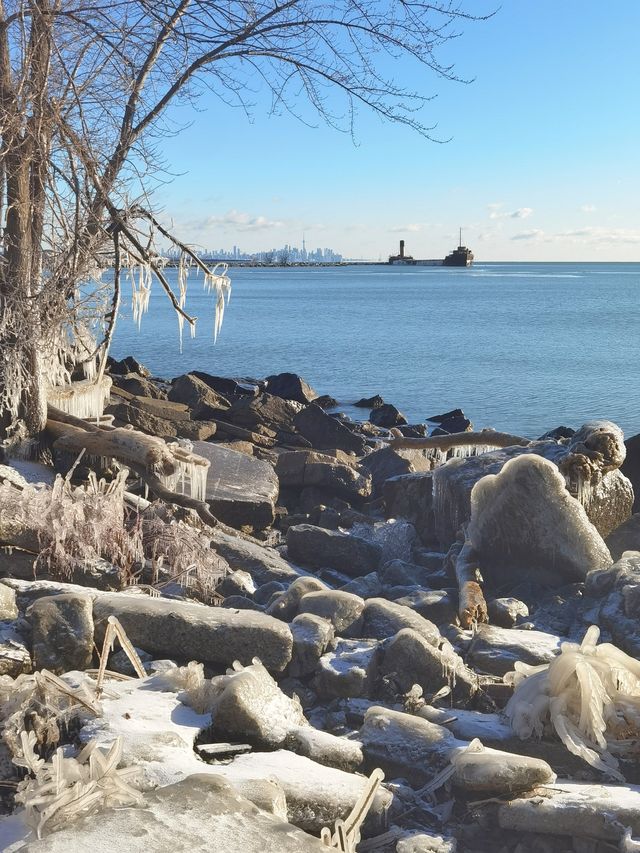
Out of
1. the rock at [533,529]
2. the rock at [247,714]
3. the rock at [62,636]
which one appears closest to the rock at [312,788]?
the rock at [247,714]

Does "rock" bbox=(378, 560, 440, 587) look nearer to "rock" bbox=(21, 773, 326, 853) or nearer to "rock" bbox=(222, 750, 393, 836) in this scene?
"rock" bbox=(222, 750, 393, 836)

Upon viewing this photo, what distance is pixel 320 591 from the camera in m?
5.84

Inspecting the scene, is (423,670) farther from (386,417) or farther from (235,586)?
(386,417)

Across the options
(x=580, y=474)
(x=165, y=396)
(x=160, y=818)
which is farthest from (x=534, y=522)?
(x=165, y=396)

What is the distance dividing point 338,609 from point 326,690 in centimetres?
80

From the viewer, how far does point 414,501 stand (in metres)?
11.3

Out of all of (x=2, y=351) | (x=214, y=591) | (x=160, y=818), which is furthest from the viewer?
(x=2, y=351)

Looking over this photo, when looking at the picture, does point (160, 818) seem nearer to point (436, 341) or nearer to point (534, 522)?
point (534, 522)

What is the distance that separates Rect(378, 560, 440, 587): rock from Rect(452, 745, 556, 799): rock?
14.5 feet

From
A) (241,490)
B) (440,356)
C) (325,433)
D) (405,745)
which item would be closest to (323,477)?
(241,490)

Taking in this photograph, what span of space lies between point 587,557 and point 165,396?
14695mm

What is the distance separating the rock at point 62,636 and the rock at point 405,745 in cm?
143

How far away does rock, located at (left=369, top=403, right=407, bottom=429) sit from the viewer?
24922mm

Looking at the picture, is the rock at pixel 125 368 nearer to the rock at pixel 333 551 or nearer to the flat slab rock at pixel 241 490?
the flat slab rock at pixel 241 490
